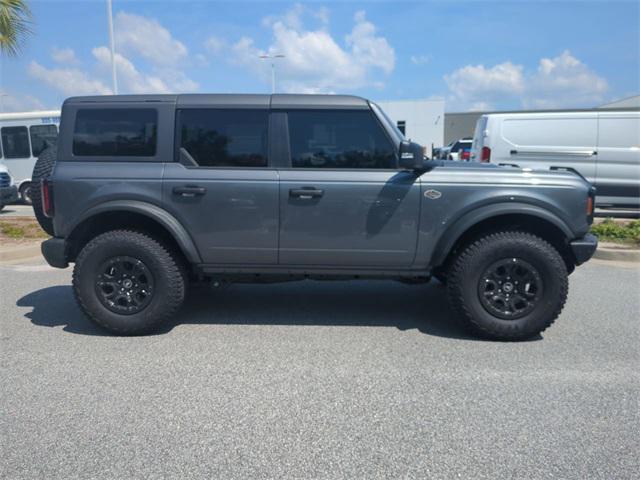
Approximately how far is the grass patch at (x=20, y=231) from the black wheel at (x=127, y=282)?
5.05 metres

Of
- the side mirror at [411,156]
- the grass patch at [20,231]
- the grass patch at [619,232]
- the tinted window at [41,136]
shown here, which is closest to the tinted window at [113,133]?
the side mirror at [411,156]

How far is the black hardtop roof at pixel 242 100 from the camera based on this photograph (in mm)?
4410

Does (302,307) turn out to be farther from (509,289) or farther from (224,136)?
(509,289)

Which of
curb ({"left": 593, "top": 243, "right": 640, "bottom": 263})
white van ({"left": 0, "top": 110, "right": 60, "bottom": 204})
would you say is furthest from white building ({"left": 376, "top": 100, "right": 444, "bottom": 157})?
curb ({"left": 593, "top": 243, "right": 640, "bottom": 263})

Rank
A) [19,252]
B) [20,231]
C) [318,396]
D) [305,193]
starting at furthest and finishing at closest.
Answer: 1. [20,231]
2. [19,252]
3. [305,193]
4. [318,396]

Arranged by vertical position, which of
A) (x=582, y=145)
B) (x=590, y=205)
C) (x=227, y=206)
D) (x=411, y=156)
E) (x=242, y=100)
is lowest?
(x=227, y=206)

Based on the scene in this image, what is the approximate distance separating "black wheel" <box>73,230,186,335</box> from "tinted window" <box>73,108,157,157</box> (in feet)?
2.40

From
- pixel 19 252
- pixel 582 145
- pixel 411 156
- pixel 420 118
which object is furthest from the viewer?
pixel 420 118

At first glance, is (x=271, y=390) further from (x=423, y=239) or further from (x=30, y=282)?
(x=30, y=282)

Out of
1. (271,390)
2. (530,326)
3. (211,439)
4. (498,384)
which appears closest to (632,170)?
(530,326)

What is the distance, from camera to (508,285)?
4.34 meters

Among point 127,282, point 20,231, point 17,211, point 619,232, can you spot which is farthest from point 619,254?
point 17,211

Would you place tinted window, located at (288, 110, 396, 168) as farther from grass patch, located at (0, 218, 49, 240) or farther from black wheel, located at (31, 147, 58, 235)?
grass patch, located at (0, 218, 49, 240)

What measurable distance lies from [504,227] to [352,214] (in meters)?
1.34
